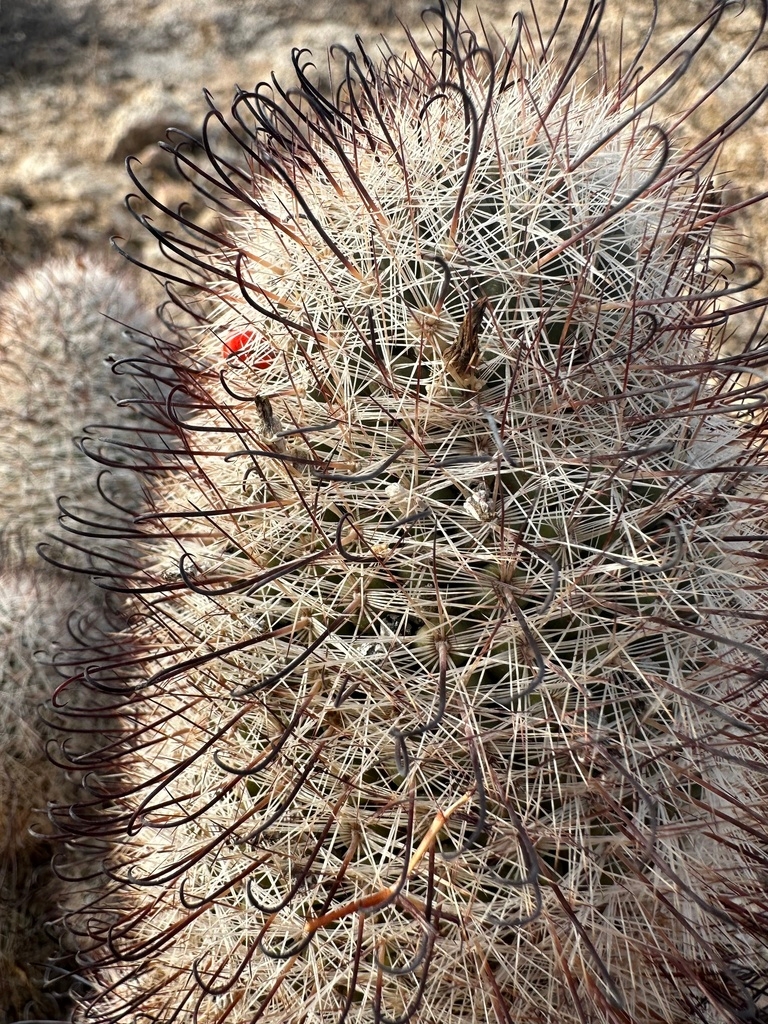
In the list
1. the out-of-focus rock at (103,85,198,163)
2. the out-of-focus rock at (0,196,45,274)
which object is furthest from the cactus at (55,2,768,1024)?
the out-of-focus rock at (103,85,198,163)

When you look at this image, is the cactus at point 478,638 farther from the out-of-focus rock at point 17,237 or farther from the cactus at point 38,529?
the out-of-focus rock at point 17,237

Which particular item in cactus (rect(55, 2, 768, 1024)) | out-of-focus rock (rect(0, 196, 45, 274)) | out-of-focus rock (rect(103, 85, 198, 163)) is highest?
out-of-focus rock (rect(103, 85, 198, 163))

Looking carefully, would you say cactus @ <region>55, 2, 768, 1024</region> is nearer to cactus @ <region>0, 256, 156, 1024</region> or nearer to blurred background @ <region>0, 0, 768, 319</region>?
cactus @ <region>0, 256, 156, 1024</region>

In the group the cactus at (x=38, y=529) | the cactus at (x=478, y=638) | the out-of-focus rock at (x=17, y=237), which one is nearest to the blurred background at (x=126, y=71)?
the out-of-focus rock at (x=17, y=237)

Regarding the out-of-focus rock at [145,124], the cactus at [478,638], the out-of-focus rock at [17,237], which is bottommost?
the cactus at [478,638]

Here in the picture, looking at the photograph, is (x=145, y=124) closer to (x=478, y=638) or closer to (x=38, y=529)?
(x=38, y=529)

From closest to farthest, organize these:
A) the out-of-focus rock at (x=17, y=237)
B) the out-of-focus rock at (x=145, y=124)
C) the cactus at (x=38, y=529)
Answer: the cactus at (x=38, y=529) < the out-of-focus rock at (x=17, y=237) < the out-of-focus rock at (x=145, y=124)

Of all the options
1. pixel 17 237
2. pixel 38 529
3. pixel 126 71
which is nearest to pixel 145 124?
pixel 126 71

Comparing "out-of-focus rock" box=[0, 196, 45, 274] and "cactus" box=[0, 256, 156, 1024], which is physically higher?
"out-of-focus rock" box=[0, 196, 45, 274]
